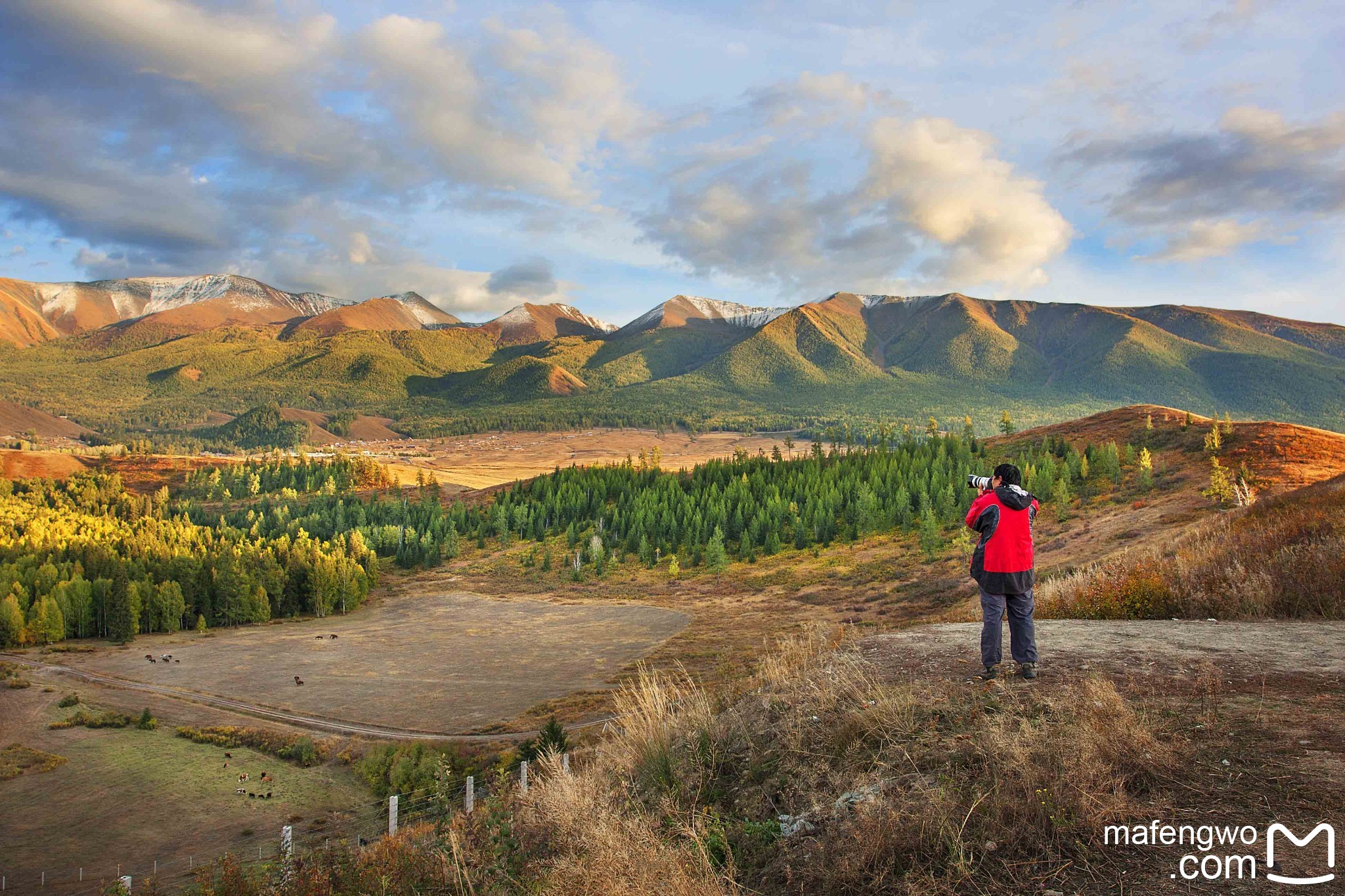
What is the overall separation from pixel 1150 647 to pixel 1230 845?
21.4 feet

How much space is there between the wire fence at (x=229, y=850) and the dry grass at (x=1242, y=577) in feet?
71.7

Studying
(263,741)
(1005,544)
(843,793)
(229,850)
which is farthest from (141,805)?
(1005,544)

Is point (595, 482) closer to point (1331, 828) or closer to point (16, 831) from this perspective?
point (16, 831)

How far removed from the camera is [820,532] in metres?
95.7

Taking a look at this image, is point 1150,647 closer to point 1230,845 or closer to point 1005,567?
point 1005,567

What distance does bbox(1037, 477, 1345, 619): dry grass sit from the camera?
12.2m

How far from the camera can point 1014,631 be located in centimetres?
926

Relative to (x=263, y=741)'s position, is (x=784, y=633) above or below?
above

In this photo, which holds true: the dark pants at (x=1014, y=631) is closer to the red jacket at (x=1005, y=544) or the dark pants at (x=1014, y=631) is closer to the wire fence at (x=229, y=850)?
the red jacket at (x=1005, y=544)

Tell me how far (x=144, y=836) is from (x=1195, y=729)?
1799 inches

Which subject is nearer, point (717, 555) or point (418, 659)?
point (418, 659)

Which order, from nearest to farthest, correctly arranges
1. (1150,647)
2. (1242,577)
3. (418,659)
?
(1150,647)
(1242,577)
(418,659)

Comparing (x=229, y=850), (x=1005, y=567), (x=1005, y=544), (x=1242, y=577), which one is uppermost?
(x=1005, y=544)

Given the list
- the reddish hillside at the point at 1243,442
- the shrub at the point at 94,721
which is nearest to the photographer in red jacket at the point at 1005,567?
the reddish hillside at the point at 1243,442
